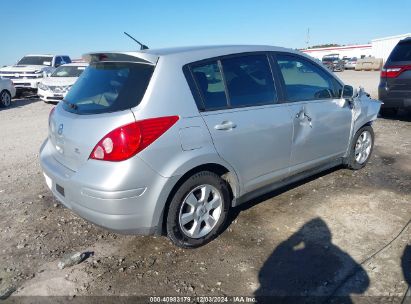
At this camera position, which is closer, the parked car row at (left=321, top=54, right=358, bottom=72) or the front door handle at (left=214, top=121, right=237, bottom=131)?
the front door handle at (left=214, top=121, right=237, bottom=131)

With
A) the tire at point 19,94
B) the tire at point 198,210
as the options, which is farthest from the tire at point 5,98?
the tire at point 198,210

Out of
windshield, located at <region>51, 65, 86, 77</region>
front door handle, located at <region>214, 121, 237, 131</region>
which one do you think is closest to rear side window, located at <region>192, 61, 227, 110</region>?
front door handle, located at <region>214, 121, 237, 131</region>

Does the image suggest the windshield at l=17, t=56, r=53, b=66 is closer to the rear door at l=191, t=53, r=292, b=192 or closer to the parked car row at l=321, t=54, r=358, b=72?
the rear door at l=191, t=53, r=292, b=192

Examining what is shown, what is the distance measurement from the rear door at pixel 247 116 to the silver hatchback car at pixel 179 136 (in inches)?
0.4

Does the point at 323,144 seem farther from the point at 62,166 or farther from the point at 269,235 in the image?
the point at 62,166

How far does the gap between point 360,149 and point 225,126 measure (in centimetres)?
290

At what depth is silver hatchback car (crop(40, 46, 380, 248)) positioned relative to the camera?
2877 mm

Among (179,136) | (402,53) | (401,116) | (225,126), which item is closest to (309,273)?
(225,126)

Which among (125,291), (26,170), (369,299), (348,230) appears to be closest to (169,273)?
(125,291)

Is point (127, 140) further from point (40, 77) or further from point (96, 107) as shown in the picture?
point (40, 77)

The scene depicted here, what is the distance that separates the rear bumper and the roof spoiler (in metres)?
Result: 0.88

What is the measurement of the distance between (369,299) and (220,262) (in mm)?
1202

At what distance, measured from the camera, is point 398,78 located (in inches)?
304

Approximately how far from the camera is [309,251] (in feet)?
11.0
